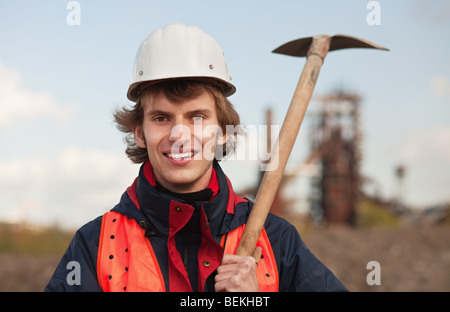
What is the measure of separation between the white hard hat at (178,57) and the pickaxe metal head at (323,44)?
1.93 ft

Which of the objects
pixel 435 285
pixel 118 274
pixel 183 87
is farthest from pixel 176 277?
pixel 435 285

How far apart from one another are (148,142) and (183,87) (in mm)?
356

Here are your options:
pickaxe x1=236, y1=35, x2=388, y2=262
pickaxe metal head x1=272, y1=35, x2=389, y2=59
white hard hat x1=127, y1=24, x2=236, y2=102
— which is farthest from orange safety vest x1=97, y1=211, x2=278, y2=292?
pickaxe metal head x1=272, y1=35, x2=389, y2=59

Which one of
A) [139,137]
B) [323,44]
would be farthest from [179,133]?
[323,44]

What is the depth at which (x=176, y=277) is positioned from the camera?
2381 mm

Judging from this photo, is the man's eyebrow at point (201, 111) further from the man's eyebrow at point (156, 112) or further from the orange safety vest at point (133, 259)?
the orange safety vest at point (133, 259)

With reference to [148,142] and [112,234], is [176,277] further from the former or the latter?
[148,142]

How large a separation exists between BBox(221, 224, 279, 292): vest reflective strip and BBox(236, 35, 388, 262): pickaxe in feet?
0.27

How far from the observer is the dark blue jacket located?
239 cm

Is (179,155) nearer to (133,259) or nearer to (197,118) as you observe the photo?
(197,118)

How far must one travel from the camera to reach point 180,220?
7.79ft

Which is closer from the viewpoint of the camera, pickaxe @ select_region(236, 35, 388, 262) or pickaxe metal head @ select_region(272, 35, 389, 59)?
pickaxe @ select_region(236, 35, 388, 262)

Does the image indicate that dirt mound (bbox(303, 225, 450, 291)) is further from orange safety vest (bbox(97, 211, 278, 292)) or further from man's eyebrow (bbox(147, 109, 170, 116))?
man's eyebrow (bbox(147, 109, 170, 116))
